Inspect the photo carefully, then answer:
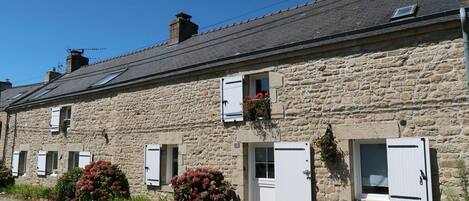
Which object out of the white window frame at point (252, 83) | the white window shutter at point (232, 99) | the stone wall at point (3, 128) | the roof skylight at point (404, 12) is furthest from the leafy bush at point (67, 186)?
the roof skylight at point (404, 12)

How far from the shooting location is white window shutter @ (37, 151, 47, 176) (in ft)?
47.9

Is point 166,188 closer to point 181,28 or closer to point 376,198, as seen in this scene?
point 376,198

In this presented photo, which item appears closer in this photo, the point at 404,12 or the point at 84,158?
the point at 404,12

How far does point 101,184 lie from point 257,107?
16.7ft

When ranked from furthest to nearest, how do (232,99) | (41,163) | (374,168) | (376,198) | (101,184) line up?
(41,163) < (101,184) < (232,99) < (374,168) < (376,198)

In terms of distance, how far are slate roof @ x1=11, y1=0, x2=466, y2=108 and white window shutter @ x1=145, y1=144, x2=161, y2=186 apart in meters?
1.88

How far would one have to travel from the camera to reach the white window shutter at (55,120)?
14469 millimetres

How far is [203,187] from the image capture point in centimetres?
877

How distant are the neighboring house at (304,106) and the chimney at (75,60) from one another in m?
7.13

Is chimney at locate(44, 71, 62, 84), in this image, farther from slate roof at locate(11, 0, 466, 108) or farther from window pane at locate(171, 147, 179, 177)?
window pane at locate(171, 147, 179, 177)

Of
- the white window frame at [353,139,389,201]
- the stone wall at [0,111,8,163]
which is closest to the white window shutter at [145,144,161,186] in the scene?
the white window frame at [353,139,389,201]

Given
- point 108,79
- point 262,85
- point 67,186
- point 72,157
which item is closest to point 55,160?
point 72,157

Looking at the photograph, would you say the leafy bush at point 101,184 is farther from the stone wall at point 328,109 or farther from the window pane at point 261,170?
the window pane at point 261,170

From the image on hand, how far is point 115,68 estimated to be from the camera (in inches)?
606
